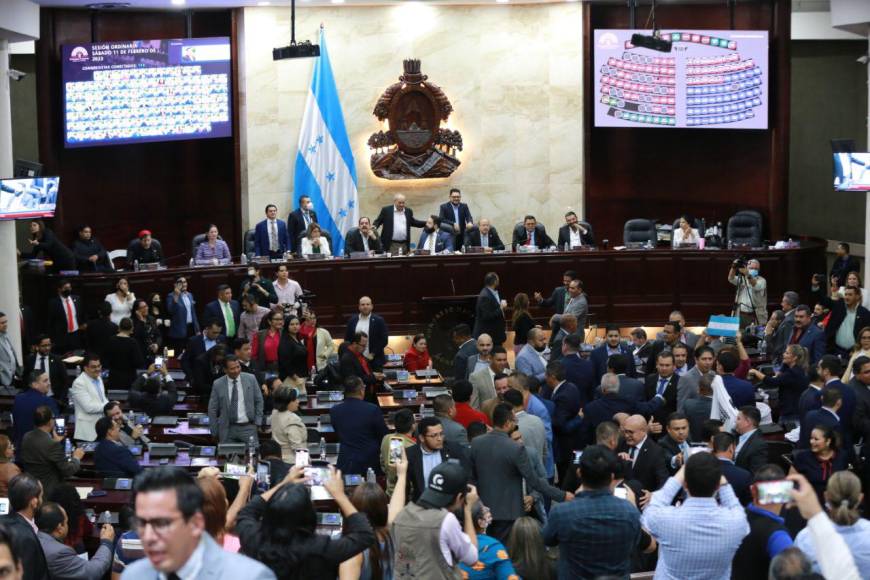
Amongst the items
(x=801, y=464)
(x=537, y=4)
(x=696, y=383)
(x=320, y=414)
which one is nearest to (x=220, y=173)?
(x=537, y=4)

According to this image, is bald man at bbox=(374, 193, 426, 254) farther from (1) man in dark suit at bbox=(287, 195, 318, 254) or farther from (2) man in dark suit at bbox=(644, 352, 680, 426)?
(2) man in dark suit at bbox=(644, 352, 680, 426)

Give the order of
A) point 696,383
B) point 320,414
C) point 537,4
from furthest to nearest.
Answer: point 537,4 → point 320,414 → point 696,383

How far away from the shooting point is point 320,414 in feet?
36.5

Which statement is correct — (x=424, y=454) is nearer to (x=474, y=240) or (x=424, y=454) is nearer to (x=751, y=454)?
(x=751, y=454)

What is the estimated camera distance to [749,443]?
812 centimetres

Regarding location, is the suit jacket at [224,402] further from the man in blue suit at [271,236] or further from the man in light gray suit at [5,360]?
the man in blue suit at [271,236]

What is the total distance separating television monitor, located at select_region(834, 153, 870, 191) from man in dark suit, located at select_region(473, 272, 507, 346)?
378 cm

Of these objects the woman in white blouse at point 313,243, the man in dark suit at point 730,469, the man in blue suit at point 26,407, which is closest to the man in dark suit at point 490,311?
the woman in white blouse at point 313,243

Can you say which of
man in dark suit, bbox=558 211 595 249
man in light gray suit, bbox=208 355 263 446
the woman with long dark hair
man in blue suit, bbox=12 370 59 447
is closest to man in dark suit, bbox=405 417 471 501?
the woman with long dark hair

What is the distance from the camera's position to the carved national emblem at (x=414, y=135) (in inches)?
746

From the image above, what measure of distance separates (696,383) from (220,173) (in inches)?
444

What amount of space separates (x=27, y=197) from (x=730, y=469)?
947 cm

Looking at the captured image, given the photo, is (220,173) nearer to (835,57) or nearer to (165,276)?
(165,276)

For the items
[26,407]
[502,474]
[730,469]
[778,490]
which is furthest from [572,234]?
[778,490]
